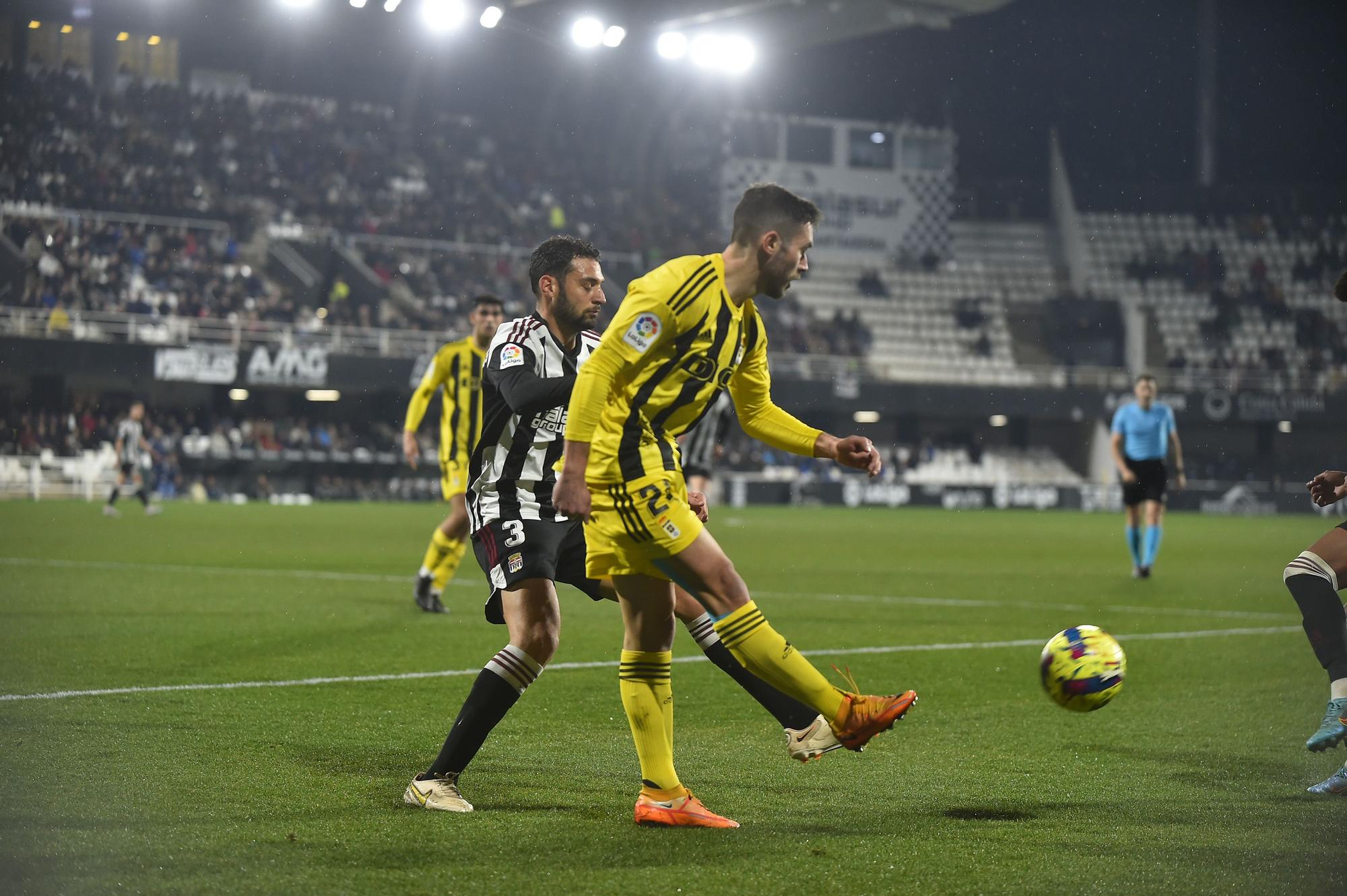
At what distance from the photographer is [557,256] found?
201 inches

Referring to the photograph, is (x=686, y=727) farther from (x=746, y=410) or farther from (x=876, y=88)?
(x=876, y=88)

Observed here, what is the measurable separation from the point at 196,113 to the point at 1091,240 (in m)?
28.0

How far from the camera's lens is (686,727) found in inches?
249

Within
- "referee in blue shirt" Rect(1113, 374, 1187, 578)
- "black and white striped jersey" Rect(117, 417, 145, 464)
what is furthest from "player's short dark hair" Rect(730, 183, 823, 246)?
"black and white striped jersey" Rect(117, 417, 145, 464)

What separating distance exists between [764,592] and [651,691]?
8.91 meters

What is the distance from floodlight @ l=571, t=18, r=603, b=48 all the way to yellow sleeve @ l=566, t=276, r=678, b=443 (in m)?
33.5

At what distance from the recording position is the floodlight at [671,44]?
37.5 metres

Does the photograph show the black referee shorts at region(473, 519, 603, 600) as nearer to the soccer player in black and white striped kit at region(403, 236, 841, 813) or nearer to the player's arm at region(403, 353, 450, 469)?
the soccer player in black and white striped kit at region(403, 236, 841, 813)

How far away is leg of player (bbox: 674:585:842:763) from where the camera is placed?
14.7 ft

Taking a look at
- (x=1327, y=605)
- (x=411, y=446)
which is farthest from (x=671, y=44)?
(x=1327, y=605)

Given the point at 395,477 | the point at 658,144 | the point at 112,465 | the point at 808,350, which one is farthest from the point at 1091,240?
the point at 112,465

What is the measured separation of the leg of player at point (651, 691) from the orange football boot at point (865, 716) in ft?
1.59

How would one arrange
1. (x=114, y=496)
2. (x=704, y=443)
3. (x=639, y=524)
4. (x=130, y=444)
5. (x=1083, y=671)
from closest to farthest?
1. (x=639, y=524)
2. (x=1083, y=671)
3. (x=704, y=443)
4. (x=114, y=496)
5. (x=130, y=444)

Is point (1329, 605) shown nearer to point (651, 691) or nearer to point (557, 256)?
point (651, 691)
